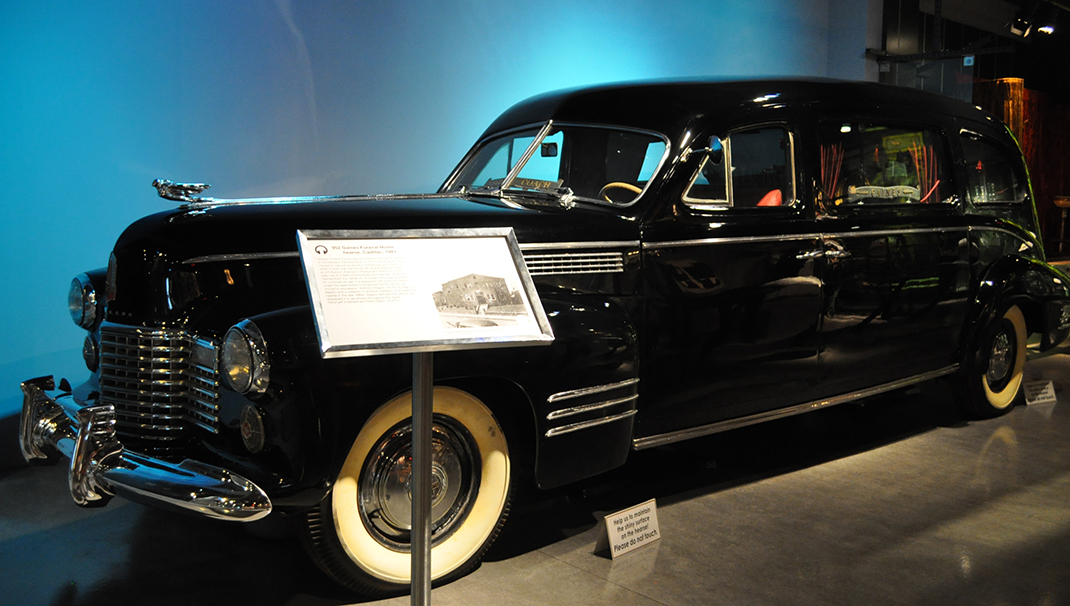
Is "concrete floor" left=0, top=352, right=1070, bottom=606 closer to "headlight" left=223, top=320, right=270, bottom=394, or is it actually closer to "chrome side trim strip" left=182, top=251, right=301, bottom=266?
"headlight" left=223, top=320, right=270, bottom=394

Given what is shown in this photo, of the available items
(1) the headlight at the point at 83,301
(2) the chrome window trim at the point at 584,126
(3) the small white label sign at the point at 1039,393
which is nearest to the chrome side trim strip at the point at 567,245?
(2) the chrome window trim at the point at 584,126

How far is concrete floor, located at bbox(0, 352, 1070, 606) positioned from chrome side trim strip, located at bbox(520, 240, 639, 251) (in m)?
1.07

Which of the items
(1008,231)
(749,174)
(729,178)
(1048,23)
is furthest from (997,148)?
(1048,23)

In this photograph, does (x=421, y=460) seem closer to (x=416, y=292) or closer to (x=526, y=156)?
(x=416, y=292)

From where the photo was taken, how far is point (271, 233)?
8.84 ft

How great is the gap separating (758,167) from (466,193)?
49.5 inches

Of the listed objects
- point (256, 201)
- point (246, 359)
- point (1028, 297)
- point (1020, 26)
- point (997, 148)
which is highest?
point (1020, 26)

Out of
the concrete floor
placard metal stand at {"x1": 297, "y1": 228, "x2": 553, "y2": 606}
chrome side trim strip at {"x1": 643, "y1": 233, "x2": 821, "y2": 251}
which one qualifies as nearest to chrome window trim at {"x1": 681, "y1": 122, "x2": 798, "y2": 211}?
chrome side trim strip at {"x1": 643, "y1": 233, "x2": 821, "y2": 251}

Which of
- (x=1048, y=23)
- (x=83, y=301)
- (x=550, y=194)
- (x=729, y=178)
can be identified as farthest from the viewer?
(x=1048, y=23)

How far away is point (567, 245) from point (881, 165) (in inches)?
71.9

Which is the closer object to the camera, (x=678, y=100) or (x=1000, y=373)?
(x=678, y=100)

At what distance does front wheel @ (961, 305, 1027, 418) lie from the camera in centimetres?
467

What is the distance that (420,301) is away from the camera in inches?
76.5

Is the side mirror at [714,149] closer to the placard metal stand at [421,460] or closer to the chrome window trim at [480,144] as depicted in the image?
the chrome window trim at [480,144]
